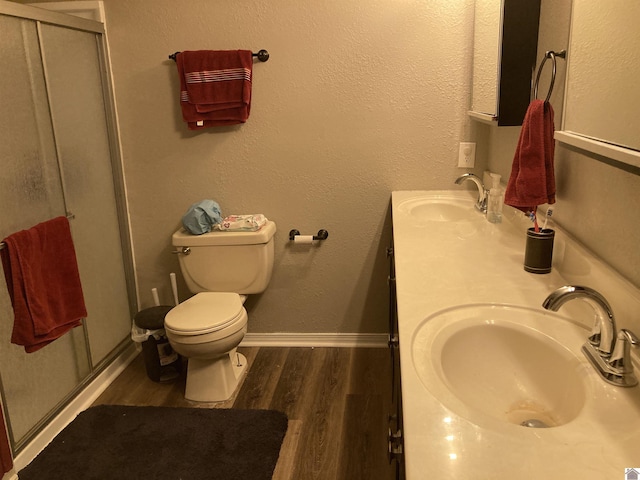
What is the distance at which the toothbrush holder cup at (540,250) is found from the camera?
151 cm

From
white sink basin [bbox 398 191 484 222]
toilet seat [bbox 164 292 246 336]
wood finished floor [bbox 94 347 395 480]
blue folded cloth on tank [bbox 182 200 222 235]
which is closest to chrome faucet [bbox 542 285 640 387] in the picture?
wood finished floor [bbox 94 347 395 480]

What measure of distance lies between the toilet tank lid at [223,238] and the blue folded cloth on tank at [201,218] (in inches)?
1.3

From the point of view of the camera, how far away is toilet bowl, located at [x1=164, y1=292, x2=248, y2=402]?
2.33m

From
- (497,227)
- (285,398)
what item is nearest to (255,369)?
(285,398)

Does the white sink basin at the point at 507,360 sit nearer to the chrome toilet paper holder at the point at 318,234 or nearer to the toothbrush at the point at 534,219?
the toothbrush at the point at 534,219

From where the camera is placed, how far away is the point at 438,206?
2561 mm

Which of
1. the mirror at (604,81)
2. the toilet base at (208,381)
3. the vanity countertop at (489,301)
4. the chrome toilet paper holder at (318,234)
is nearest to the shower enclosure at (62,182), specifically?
the toilet base at (208,381)

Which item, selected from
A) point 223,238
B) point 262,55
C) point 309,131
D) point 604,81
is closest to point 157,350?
point 223,238

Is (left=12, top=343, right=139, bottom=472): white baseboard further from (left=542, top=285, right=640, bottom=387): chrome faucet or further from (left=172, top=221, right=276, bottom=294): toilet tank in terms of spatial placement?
(left=542, top=285, right=640, bottom=387): chrome faucet

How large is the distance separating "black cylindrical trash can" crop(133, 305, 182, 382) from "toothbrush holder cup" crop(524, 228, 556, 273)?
1820 mm

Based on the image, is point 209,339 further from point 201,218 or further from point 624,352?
point 624,352

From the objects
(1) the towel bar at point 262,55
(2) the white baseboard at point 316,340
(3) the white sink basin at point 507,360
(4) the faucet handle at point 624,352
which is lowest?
(2) the white baseboard at point 316,340

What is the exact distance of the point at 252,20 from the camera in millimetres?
2602

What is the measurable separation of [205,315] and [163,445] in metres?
0.57
